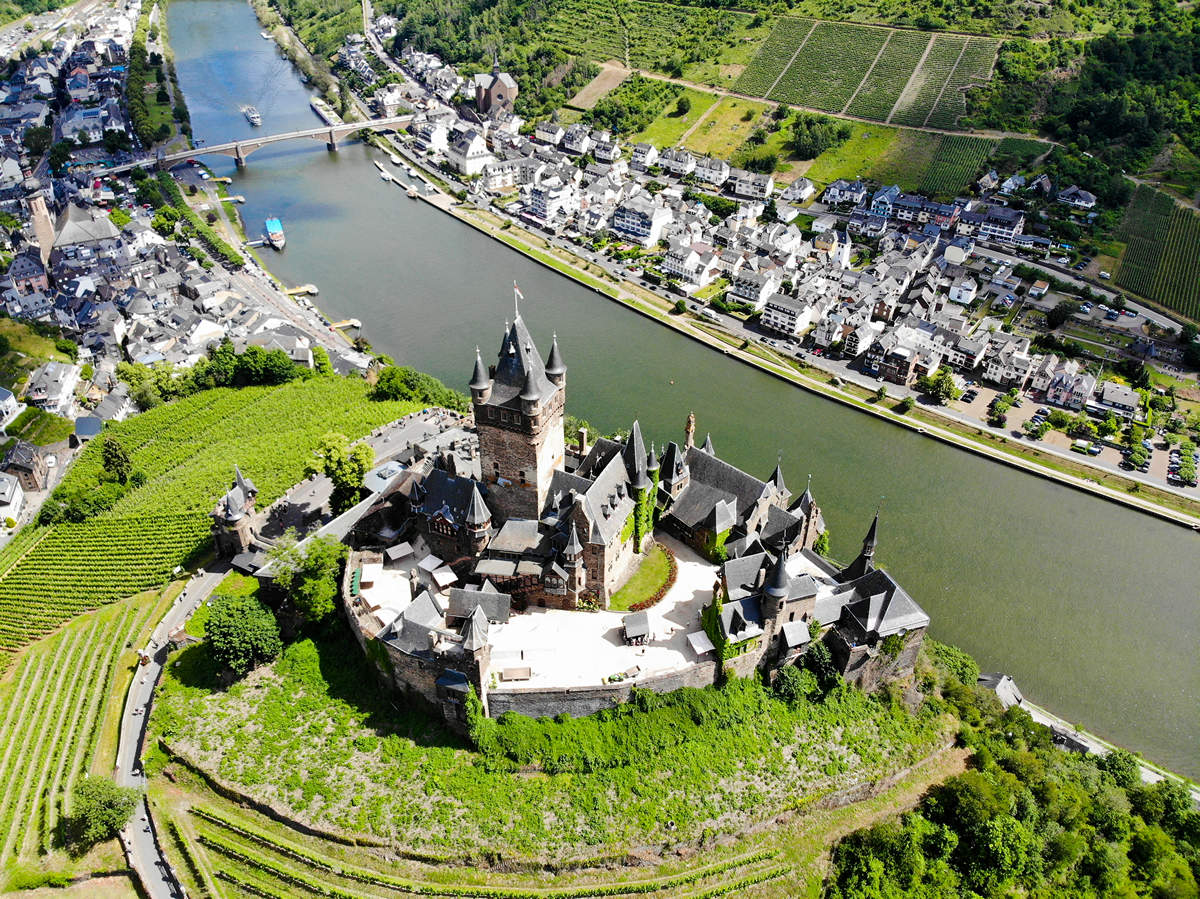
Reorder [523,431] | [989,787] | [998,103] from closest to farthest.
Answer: [989,787], [523,431], [998,103]

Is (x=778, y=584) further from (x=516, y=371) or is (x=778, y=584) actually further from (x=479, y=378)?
(x=479, y=378)

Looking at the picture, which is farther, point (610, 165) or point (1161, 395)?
point (610, 165)

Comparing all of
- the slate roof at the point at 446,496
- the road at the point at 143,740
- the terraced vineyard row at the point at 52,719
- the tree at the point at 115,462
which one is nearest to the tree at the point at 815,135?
the slate roof at the point at 446,496

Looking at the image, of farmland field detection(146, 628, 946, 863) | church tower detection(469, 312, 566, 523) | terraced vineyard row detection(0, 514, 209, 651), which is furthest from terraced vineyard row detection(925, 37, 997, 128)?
terraced vineyard row detection(0, 514, 209, 651)

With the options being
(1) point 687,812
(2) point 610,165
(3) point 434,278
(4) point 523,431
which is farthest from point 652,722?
(2) point 610,165

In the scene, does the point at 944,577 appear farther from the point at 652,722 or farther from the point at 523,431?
the point at 523,431

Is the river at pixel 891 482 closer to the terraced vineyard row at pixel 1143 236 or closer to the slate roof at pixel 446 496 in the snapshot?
the slate roof at pixel 446 496

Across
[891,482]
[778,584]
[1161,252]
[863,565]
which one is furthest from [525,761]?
[1161,252]
